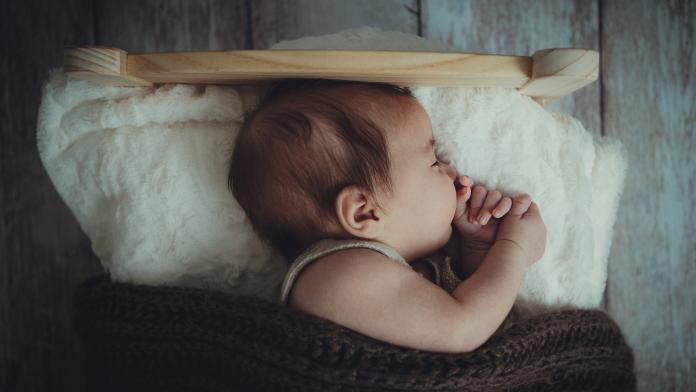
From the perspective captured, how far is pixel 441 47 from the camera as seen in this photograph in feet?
2.34

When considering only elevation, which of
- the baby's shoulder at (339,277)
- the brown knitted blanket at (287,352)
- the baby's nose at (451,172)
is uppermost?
the baby's nose at (451,172)

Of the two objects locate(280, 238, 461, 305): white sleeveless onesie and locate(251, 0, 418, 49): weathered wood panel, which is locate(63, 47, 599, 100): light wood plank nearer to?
locate(280, 238, 461, 305): white sleeveless onesie

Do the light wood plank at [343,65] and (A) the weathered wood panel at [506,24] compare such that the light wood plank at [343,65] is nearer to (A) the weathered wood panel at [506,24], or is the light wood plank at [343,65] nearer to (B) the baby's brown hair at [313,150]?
(B) the baby's brown hair at [313,150]

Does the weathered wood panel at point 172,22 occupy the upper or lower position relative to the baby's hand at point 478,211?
upper

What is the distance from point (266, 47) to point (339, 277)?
0.49m

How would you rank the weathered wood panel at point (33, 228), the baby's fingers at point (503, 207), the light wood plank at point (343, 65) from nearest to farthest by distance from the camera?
1. the light wood plank at point (343, 65)
2. the baby's fingers at point (503, 207)
3. the weathered wood panel at point (33, 228)

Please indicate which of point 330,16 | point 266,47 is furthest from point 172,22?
point 330,16

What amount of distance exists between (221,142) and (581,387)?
0.57m

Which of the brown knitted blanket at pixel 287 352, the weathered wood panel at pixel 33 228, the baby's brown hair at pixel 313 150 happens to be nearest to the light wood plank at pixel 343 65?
the baby's brown hair at pixel 313 150

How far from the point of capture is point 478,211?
672mm

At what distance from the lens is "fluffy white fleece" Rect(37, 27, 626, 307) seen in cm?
66

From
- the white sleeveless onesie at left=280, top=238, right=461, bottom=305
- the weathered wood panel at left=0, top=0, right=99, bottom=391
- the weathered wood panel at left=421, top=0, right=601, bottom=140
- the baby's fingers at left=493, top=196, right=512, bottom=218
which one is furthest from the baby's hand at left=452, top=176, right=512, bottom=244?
the weathered wood panel at left=0, top=0, right=99, bottom=391

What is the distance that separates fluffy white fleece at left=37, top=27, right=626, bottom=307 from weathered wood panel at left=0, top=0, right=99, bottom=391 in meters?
0.21

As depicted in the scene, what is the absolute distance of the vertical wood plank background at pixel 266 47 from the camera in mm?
862
